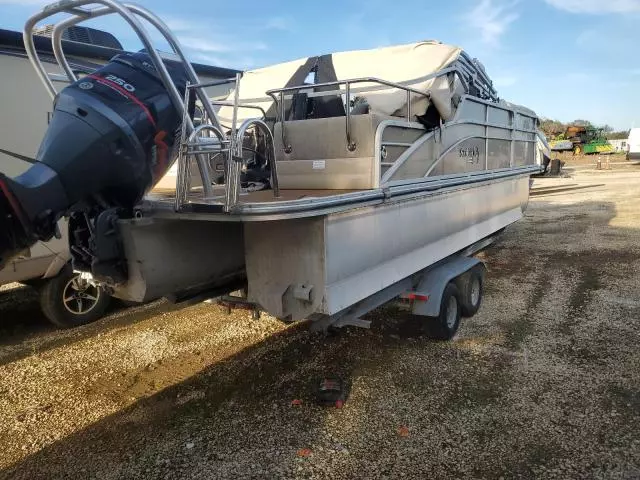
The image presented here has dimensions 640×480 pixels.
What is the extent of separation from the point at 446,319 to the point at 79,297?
12.3ft

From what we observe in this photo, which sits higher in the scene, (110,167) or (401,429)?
(110,167)

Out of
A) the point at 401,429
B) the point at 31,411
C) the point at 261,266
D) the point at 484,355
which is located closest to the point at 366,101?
the point at 261,266

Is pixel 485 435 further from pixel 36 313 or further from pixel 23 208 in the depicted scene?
pixel 36 313

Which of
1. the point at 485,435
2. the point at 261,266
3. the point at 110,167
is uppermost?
the point at 110,167

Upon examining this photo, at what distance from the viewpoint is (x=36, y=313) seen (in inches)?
232

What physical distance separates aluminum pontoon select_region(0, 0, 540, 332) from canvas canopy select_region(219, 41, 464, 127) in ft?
0.07

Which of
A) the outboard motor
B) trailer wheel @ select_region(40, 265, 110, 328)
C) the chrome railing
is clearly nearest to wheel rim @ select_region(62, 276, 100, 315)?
trailer wheel @ select_region(40, 265, 110, 328)

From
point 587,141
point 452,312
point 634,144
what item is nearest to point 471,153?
point 452,312

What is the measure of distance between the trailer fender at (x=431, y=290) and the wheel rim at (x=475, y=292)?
57 centimetres

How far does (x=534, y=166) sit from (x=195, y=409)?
6487 millimetres

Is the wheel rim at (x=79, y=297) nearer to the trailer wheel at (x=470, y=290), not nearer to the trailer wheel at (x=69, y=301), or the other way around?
the trailer wheel at (x=69, y=301)

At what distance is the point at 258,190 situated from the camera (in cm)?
383

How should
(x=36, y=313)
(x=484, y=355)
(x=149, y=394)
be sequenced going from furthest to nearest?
1. (x=36, y=313)
2. (x=484, y=355)
3. (x=149, y=394)

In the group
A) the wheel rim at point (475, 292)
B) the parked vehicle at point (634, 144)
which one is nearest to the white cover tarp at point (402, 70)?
the wheel rim at point (475, 292)
